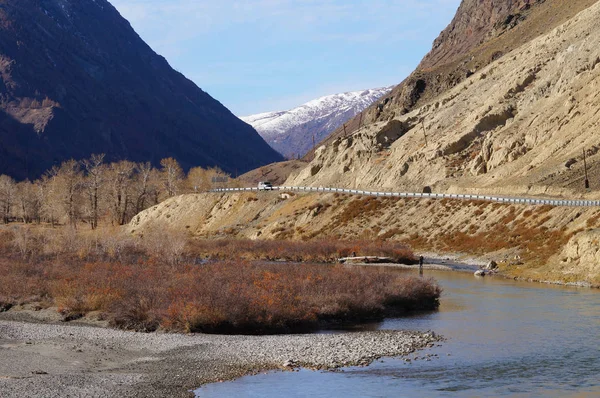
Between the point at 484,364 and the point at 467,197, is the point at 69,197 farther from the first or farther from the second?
the point at 484,364

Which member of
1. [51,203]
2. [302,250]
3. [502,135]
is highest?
[502,135]

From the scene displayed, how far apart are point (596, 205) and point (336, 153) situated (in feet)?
259

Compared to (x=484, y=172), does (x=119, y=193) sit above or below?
above

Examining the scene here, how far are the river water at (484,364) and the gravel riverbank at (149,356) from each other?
4.08 feet

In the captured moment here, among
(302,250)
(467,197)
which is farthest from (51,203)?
(467,197)

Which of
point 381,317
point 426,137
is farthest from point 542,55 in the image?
point 381,317

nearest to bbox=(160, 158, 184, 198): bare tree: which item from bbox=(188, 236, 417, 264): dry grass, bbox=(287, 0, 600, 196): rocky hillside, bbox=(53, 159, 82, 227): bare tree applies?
bbox=(53, 159, 82, 227): bare tree

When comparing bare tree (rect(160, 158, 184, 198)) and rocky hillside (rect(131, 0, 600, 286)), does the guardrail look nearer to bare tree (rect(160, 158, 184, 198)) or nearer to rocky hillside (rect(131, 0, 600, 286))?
rocky hillside (rect(131, 0, 600, 286))

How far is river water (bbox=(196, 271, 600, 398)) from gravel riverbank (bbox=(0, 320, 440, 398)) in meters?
1.24

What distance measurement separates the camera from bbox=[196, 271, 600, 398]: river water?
25.5 metres

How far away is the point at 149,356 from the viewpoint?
30297 mm

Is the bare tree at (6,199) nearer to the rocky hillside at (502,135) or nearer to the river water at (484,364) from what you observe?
the rocky hillside at (502,135)

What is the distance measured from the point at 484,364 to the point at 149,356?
1236 centimetres

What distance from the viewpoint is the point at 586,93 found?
98.0m
